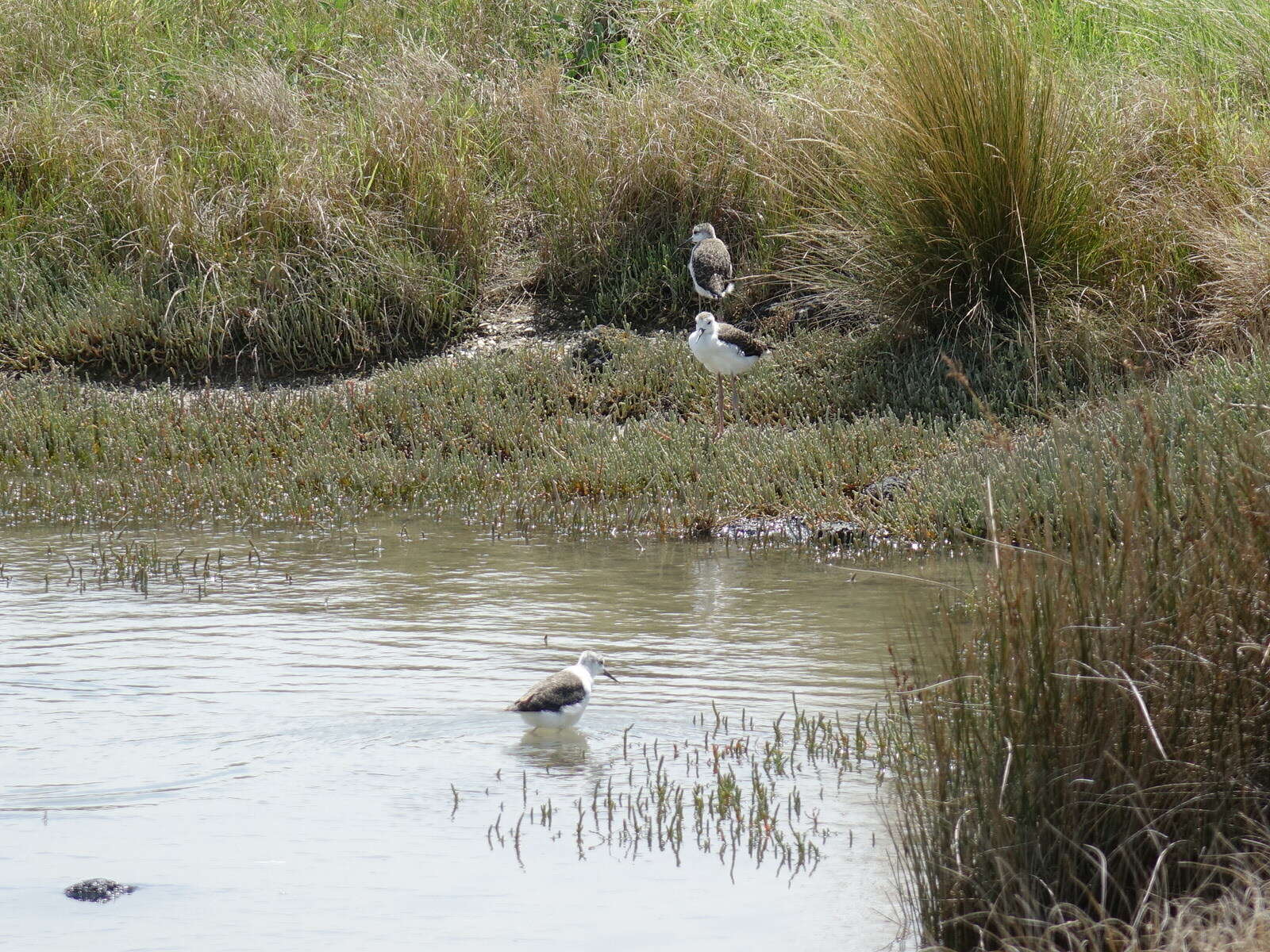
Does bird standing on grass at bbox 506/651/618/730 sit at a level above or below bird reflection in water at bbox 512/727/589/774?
above

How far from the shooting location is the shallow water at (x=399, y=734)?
438 cm

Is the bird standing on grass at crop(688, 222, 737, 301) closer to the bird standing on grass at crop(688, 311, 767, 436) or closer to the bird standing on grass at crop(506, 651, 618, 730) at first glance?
the bird standing on grass at crop(688, 311, 767, 436)

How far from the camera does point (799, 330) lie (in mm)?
12344

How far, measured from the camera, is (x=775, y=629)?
7.25 meters

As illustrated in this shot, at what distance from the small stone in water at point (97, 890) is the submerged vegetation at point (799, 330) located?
1.33 metres

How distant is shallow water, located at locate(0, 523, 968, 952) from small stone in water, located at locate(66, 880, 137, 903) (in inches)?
1.3

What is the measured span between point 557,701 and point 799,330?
7177 mm

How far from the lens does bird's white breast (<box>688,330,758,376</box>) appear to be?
11.0 metres

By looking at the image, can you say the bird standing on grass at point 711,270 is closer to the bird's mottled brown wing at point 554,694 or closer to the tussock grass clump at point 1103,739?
the bird's mottled brown wing at point 554,694

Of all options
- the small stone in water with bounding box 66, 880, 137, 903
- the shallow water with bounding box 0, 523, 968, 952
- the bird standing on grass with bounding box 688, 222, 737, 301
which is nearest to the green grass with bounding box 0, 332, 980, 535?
the bird standing on grass with bounding box 688, 222, 737, 301

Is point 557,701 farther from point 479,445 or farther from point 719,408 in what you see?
point 479,445

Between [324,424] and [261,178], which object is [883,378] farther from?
[261,178]

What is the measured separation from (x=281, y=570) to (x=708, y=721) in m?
3.53

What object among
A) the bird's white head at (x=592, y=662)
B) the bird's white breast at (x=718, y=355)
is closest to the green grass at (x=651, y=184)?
the bird's white breast at (x=718, y=355)
